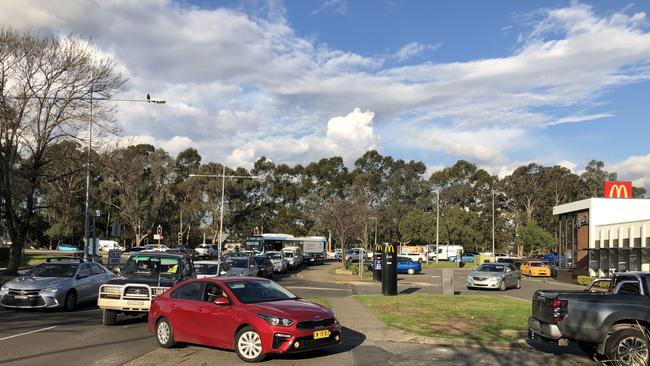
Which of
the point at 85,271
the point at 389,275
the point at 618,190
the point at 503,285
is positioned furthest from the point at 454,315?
the point at 618,190

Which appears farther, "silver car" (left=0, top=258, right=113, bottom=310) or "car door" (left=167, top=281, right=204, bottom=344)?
"silver car" (left=0, top=258, right=113, bottom=310)

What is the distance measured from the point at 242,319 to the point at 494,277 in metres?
23.2

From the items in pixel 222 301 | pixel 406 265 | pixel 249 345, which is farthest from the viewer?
pixel 406 265

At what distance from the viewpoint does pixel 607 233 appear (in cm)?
4138

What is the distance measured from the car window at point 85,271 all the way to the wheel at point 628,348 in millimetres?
14586

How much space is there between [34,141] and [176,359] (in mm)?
21593

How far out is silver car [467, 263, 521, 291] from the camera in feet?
98.6

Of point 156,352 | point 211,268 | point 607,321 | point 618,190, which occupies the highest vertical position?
point 618,190

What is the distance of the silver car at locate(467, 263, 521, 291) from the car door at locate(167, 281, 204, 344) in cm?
2226

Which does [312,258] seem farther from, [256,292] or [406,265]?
[256,292]

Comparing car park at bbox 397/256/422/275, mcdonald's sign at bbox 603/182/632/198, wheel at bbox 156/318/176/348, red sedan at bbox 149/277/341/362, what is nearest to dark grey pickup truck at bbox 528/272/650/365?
red sedan at bbox 149/277/341/362

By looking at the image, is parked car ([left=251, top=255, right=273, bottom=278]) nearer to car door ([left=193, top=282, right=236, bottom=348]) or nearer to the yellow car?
car door ([left=193, top=282, right=236, bottom=348])

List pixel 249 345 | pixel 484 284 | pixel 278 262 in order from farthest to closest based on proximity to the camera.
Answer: pixel 278 262 → pixel 484 284 → pixel 249 345

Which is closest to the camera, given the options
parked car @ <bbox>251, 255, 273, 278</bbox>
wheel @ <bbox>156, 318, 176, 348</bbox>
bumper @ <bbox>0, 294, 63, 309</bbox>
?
wheel @ <bbox>156, 318, 176, 348</bbox>
